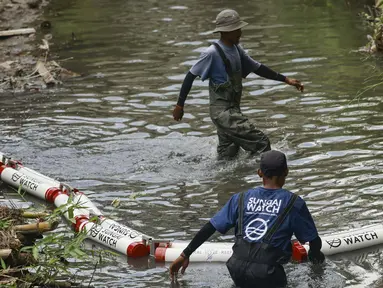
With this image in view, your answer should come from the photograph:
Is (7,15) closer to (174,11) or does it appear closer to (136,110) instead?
(174,11)

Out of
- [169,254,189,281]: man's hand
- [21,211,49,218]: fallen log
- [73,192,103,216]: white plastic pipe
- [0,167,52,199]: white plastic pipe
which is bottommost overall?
[0,167,52,199]: white plastic pipe

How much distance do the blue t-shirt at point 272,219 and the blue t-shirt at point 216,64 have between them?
394 centimetres

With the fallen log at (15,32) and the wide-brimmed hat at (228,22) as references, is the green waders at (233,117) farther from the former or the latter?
the fallen log at (15,32)

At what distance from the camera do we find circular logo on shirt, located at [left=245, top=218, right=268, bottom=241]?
7129 millimetres

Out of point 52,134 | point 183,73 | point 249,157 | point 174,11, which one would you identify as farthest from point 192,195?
point 174,11

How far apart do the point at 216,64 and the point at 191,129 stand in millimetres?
2237

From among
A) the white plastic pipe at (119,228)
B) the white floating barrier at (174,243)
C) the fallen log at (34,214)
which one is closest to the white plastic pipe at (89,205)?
the white floating barrier at (174,243)

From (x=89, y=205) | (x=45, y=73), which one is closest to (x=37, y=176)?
(x=89, y=205)

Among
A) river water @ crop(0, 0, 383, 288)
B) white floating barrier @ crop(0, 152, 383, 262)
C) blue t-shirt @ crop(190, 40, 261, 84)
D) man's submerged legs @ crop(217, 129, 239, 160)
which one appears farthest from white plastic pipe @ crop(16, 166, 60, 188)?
man's submerged legs @ crop(217, 129, 239, 160)

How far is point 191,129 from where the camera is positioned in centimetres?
1314

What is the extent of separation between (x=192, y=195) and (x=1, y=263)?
155 inches

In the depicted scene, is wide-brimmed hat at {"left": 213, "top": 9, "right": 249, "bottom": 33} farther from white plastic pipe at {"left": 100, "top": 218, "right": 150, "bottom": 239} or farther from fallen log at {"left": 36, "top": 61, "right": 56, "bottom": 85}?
fallen log at {"left": 36, "top": 61, "right": 56, "bottom": 85}

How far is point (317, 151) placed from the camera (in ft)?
38.6

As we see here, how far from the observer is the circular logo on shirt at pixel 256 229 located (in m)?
7.13
